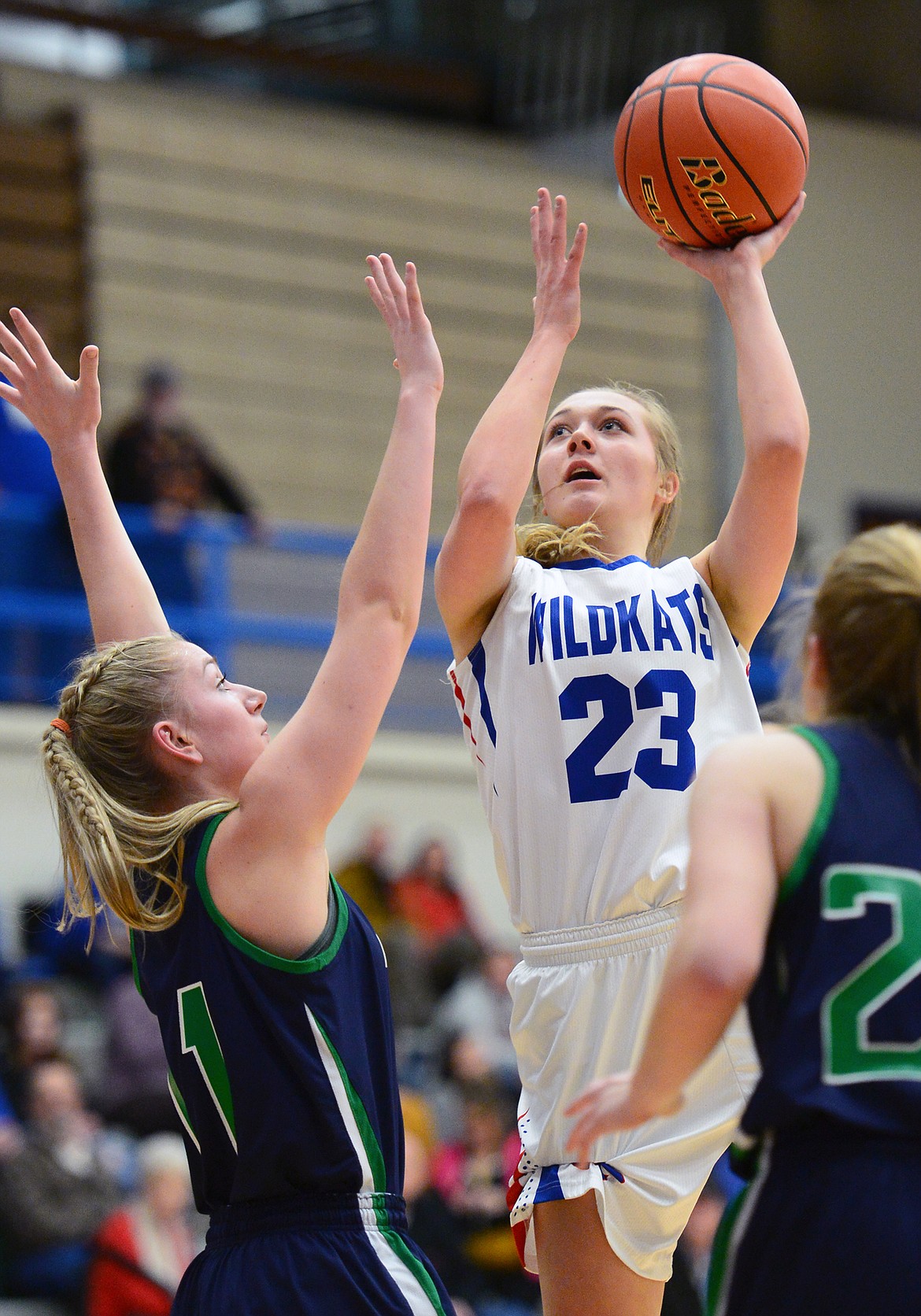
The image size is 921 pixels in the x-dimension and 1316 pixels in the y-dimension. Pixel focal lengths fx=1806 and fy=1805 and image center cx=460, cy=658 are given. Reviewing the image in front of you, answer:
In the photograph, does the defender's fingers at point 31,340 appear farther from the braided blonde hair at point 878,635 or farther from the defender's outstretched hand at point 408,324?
the braided blonde hair at point 878,635

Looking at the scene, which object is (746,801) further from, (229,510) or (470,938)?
(229,510)

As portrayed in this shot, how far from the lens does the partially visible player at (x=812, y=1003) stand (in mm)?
2152

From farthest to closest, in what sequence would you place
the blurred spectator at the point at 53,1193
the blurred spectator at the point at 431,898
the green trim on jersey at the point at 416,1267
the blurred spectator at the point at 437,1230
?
the blurred spectator at the point at 431,898
the blurred spectator at the point at 437,1230
the blurred spectator at the point at 53,1193
the green trim on jersey at the point at 416,1267

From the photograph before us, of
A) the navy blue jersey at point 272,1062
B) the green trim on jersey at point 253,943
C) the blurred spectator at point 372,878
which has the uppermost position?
the green trim on jersey at point 253,943

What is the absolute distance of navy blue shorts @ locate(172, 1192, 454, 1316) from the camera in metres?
2.67

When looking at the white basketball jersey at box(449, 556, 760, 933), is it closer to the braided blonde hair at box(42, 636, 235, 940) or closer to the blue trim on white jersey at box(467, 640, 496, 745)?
Answer: the blue trim on white jersey at box(467, 640, 496, 745)

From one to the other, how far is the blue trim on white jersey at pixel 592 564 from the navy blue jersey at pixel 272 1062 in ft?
3.10

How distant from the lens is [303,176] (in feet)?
46.2

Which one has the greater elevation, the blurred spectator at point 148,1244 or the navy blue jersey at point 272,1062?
the navy blue jersey at point 272,1062

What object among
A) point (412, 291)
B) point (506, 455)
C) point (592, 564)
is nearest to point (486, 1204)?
point (592, 564)

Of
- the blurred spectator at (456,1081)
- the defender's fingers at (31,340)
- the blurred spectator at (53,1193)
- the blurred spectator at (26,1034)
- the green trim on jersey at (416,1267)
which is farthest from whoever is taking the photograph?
the blurred spectator at (456,1081)

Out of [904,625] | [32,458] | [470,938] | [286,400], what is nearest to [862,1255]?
[904,625]

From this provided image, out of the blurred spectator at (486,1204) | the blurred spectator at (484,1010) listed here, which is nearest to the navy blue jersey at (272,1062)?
the blurred spectator at (486,1204)

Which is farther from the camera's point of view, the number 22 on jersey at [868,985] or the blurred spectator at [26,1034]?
the blurred spectator at [26,1034]
